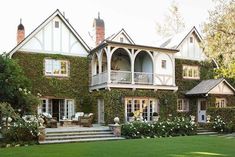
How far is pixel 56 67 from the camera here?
26547 mm

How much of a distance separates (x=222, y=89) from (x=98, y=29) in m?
11.6

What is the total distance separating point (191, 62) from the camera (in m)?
31.3

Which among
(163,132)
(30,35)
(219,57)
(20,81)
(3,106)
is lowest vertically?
(163,132)

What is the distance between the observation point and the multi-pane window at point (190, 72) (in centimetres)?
3111

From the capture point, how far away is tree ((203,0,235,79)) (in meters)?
20.0

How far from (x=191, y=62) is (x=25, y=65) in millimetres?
14546

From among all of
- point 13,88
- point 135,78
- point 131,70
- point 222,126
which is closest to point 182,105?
point 135,78

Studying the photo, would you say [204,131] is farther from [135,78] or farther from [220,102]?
[220,102]

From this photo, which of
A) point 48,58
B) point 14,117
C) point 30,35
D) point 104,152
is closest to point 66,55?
point 48,58

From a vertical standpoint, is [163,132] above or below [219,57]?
below

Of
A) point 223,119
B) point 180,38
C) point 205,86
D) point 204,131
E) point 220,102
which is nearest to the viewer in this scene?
point 204,131

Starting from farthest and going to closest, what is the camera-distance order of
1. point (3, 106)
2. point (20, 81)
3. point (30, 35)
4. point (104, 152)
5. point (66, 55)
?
point (66, 55) → point (30, 35) → point (20, 81) → point (3, 106) → point (104, 152)

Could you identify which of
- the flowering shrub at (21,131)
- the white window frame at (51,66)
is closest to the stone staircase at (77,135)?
the flowering shrub at (21,131)

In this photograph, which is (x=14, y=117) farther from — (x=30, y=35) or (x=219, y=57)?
(x=219, y=57)
